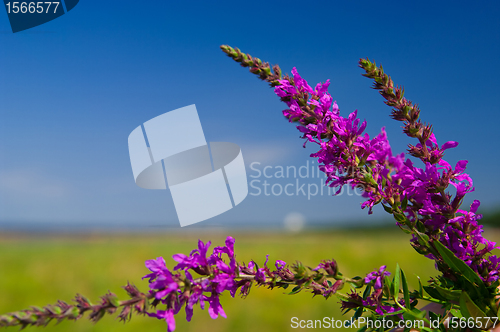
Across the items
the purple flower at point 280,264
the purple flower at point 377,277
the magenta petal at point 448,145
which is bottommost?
the purple flower at point 377,277

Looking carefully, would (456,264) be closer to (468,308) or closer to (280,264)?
(468,308)

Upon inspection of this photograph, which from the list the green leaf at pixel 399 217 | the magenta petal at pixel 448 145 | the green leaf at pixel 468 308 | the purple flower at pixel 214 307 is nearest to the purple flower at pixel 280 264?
the purple flower at pixel 214 307

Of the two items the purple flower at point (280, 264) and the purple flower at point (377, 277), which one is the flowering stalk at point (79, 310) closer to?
the purple flower at point (280, 264)

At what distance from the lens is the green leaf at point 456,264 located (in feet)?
3.44

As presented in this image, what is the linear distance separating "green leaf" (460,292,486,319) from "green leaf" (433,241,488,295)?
0.06m

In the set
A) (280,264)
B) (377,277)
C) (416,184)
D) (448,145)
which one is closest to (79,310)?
(280,264)

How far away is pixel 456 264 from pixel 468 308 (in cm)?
20

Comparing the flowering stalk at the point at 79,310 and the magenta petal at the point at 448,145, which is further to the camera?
the magenta petal at the point at 448,145

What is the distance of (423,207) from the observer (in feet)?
3.89

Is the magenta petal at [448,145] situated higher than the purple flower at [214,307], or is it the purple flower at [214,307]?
the magenta petal at [448,145]

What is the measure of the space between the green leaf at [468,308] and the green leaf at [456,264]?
0.06 meters

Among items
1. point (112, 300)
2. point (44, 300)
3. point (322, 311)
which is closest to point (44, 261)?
point (44, 300)

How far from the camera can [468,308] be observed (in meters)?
1.13

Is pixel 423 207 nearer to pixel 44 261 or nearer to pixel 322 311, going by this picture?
pixel 322 311
